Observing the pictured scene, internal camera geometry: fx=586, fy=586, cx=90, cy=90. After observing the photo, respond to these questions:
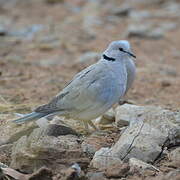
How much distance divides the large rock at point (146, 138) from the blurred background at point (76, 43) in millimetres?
1577

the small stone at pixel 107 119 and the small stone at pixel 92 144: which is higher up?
the small stone at pixel 92 144

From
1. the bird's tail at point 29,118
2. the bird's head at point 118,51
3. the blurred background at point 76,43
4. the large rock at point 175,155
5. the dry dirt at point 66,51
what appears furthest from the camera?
the blurred background at point 76,43

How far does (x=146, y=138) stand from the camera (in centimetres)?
507

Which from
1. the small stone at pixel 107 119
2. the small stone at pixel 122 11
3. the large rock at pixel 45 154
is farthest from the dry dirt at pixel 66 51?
the large rock at pixel 45 154

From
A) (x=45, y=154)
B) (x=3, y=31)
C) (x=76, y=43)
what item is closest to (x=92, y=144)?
(x=45, y=154)

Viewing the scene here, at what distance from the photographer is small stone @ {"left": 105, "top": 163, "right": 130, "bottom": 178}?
4645mm

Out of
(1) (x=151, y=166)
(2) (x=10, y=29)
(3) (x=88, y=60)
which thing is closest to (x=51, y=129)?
(1) (x=151, y=166)

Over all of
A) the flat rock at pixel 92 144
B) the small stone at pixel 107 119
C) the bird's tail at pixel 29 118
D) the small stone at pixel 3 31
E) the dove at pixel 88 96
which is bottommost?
the small stone at pixel 3 31

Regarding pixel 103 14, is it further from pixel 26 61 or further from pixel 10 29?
pixel 26 61

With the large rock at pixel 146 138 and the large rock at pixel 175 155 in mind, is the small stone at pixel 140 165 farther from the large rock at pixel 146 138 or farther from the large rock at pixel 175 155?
the large rock at pixel 175 155

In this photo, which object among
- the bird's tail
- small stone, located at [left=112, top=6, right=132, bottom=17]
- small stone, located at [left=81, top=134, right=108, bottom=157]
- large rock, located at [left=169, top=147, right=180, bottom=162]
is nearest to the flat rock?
small stone, located at [left=81, top=134, right=108, bottom=157]

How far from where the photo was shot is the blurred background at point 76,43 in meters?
8.20

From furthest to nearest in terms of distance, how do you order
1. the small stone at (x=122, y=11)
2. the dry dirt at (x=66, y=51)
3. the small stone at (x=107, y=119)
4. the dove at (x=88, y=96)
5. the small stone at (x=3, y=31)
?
the small stone at (x=122, y=11)
the small stone at (x=3, y=31)
the dry dirt at (x=66, y=51)
the small stone at (x=107, y=119)
the dove at (x=88, y=96)

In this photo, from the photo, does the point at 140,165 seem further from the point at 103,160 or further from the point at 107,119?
the point at 107,119
